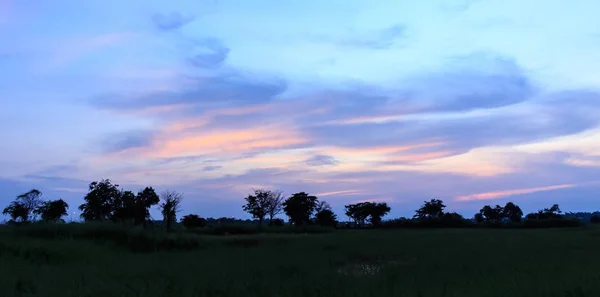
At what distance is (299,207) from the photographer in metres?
92.2

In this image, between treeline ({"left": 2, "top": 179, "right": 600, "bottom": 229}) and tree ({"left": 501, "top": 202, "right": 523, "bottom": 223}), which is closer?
treeline ({"left": 2, "top": 179, "right": 600, "bottom": 229})

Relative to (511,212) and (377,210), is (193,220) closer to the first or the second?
(377,210)

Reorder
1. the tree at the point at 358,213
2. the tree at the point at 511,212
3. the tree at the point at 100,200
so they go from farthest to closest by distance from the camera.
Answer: the tree at the point at 511,212
the tree at the point at 358,213
the tree at the point at 100,200

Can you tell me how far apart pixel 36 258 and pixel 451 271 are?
1649 cm

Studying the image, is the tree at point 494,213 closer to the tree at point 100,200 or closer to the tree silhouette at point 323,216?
→ the tree silhouette at point 323,216

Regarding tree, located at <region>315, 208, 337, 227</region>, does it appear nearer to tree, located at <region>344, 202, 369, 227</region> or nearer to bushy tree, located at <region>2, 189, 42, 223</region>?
tree, located at <region>344, 202, 369, 227</region>

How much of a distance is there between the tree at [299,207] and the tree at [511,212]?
4666cm

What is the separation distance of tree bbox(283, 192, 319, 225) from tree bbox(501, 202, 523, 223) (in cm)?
4666

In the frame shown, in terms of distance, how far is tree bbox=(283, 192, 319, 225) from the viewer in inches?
3632

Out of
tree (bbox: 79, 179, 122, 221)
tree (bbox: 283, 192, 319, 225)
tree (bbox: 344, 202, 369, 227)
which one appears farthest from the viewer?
tree (bbox: 344, 202, 369, 227)

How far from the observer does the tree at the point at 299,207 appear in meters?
92.2

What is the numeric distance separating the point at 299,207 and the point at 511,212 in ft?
168

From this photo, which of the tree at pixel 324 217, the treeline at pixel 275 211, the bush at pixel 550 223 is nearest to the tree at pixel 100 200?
the treeline at pixel 275 211

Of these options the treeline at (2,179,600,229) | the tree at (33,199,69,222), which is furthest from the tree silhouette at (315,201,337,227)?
the tree at (33,199,69,222)
